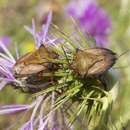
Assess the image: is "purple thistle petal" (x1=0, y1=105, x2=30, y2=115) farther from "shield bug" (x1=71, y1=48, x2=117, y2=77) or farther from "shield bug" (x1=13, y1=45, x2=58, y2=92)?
"shield bug" (x1=71, y1=48, x2=117, y2=77)

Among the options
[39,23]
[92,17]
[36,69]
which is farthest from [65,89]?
[39,23]

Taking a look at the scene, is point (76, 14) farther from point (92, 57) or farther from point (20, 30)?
point (92, 57)

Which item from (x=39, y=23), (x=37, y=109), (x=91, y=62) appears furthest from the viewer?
(x=39, y=23)

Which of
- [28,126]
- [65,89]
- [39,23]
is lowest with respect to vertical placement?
[28,126]

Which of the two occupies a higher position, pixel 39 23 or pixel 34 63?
pixel 39 23

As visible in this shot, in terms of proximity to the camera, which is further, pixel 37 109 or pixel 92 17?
pixel 92 17

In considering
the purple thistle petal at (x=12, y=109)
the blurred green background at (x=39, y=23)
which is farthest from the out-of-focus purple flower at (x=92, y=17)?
the purple thistle petal at (x=12, y=109)

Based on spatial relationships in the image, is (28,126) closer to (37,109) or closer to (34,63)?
(37,109)
